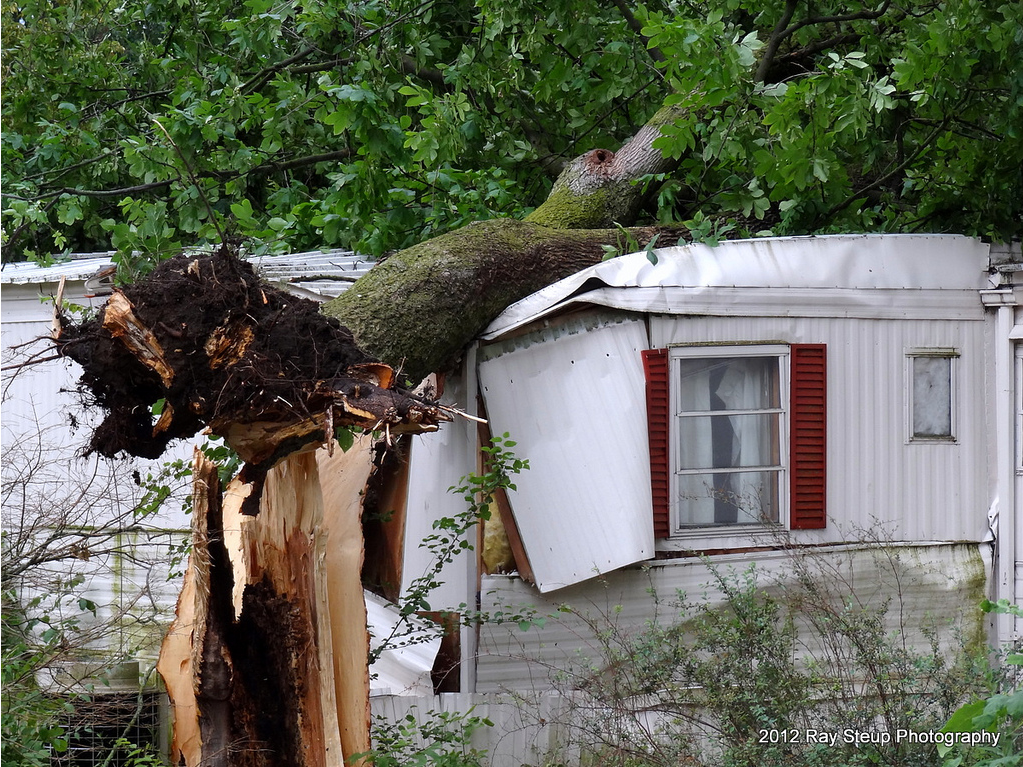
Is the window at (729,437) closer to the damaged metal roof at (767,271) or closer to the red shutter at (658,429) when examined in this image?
the red shutter at (658,429)

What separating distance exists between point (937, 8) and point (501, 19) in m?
3.35

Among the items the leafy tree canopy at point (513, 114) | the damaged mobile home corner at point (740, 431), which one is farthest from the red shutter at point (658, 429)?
the leafy tree canopy at point (513, 114)

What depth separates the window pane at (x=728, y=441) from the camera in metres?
6.90

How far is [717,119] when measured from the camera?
741cm

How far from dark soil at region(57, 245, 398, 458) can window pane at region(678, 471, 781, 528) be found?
3.36m

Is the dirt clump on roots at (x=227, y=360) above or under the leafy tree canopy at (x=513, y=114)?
under

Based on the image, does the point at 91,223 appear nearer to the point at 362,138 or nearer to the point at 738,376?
the point at 362,138

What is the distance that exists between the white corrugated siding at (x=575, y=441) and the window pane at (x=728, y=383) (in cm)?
39

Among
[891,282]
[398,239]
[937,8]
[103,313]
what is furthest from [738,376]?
[103,313]

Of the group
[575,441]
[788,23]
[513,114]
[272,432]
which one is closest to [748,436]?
[575,441]

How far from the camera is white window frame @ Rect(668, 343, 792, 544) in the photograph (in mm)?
6812

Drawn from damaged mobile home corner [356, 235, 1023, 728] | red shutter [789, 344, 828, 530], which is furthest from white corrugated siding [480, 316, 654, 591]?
red shutter [789, 344, 828, 530]

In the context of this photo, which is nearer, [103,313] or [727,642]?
[103,313]

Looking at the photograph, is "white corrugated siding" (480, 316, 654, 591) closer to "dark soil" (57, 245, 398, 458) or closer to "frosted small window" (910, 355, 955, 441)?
"frosted small window" (910, 355, 955, 441)
